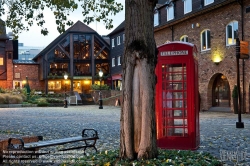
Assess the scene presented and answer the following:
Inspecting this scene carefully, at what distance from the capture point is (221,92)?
2558 centimetres

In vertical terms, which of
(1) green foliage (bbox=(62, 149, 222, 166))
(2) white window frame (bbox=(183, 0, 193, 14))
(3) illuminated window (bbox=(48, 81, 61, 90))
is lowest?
(1) green foliage (bbox=(62, 149, 222, 166))

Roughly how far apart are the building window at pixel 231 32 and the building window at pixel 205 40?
2159mm

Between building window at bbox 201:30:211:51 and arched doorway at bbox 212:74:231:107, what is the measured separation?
2334 millimetres

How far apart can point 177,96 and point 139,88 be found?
7.21ft

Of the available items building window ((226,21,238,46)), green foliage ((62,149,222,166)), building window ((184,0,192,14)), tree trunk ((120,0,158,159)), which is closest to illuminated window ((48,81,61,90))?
building window ((184,0,192,14))

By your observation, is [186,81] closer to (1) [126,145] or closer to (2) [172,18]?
(1) [126,145]

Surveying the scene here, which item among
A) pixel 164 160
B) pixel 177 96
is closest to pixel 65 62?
pixel 177 96

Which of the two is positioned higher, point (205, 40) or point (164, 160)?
point (205, 40)

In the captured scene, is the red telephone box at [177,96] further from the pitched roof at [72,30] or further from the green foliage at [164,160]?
the pitched roof at [72,30]

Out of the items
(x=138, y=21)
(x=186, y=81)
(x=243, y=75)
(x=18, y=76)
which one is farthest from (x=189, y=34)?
(x=18, y=76)

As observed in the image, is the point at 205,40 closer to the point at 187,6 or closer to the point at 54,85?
the point at 187,6

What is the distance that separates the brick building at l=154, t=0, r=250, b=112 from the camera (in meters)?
22.6

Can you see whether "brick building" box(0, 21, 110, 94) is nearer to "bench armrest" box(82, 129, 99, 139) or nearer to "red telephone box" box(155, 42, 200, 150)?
"bench armrest" box(82, 129, 99, 139)

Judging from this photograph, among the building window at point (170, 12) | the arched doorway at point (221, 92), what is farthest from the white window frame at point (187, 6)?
the arched doorway at point (221, 92)
